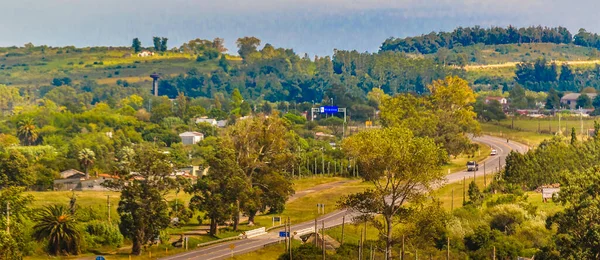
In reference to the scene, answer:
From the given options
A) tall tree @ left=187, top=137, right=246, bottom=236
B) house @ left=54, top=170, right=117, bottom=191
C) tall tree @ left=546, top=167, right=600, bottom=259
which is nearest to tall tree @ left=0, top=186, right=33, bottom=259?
tall tree @ left=187, top=137, right=246, bottom=236

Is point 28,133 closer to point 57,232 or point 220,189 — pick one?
point 220,189

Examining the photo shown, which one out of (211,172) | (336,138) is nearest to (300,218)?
(211,172)

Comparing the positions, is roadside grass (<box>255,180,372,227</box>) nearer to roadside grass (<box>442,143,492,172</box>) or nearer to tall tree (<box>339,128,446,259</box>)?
roadside grass (<box>442,143,492,172</box>)

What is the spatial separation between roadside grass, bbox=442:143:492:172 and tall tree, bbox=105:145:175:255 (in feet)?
215

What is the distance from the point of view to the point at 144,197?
285 ft

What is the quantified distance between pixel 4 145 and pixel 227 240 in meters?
83.5

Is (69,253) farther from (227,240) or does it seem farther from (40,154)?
(40,154)

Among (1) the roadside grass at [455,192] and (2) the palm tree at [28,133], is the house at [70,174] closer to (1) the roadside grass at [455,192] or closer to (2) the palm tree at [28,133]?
(1) the roadside grass at [455,192]

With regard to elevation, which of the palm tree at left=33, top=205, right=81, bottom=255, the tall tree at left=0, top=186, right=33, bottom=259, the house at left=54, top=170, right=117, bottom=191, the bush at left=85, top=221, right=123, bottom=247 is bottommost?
the house at left=54, top=170, right=117, bottom=191

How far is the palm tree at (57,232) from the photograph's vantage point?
273 feet

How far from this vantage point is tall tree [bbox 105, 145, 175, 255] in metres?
85.5

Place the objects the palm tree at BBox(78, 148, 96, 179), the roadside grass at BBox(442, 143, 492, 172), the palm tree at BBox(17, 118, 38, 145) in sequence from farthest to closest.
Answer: the palm tree at BBox(17, 118, 38, 145) < the roadside grass at BBox(442, 143, 492, 172) < the palm tree at BBox(78, 148, 96, 179)

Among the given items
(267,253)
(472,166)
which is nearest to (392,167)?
(267,253)

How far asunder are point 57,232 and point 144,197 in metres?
7.40
